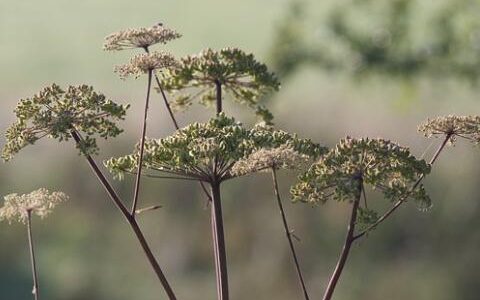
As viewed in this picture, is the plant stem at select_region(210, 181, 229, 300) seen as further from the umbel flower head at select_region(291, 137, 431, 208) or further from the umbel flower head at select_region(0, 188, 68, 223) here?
the umbel flower head at select_region(0, 188, 68, 223)

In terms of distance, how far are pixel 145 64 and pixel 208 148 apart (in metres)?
0.22

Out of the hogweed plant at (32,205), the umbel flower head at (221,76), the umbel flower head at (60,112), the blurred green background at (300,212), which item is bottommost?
the hogweed plant at (32,205)

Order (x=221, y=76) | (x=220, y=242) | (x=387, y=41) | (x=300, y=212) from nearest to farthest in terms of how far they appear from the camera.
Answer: (x=220, y=242) → (x=221, y=76) → (x=300, y=212) → (x=387, y=41)

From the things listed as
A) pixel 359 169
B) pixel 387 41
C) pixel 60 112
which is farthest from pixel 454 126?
pixel 387 41

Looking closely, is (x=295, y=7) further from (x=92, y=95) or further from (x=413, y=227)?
(x=92, y=95)

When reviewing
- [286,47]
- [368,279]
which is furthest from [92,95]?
[286,47]

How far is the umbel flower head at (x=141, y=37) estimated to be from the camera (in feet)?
5.55

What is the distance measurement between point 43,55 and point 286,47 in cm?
275

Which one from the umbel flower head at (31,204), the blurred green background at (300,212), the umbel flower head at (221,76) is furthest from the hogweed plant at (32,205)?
the blurred green background at (300,212)

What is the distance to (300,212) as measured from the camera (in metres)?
5.91

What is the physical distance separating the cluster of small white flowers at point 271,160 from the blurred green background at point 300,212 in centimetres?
349

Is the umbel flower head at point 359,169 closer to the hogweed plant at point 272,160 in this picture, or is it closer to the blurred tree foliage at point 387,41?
the hogweed plant at point 272,160

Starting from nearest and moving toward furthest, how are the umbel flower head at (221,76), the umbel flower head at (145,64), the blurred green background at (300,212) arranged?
the umbel flower head at (145,64)
the umbel flower head at (221,76)
the blurred green background at (300,212)

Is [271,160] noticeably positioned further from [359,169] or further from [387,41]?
[387,41]
